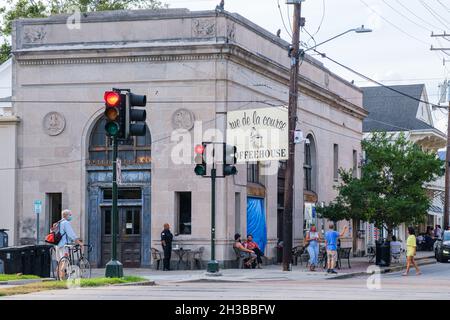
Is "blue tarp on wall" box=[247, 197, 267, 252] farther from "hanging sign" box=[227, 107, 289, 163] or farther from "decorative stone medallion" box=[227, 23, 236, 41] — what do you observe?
"decorative stone medallion" box=[227, 23, 236, 41]

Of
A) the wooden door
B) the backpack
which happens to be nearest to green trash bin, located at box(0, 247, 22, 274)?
the backpack

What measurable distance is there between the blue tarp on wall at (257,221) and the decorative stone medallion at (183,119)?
443 cm

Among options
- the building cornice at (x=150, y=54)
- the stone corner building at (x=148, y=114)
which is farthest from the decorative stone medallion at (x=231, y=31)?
the building cornice at (x=150, y=54)

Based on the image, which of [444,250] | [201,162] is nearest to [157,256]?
[201,162]

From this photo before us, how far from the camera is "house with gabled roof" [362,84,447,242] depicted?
7125 cm

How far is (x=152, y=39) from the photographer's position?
3709 centimetres

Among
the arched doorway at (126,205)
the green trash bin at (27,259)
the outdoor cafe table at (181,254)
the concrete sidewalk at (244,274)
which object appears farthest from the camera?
the arched doorway at (126,205)

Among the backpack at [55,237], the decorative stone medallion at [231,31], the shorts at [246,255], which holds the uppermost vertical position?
the decorative stone medallion at [231,31]

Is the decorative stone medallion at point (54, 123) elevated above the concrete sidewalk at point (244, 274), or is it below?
above

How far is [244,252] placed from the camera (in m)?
36.7

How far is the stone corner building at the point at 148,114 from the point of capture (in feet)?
119

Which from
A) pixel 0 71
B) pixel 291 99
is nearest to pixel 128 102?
pixel 291 99

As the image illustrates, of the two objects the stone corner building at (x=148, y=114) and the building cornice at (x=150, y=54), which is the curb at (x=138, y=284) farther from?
the building cornice at (x=150, y=54)

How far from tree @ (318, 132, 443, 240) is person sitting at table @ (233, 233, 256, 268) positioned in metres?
7.11
